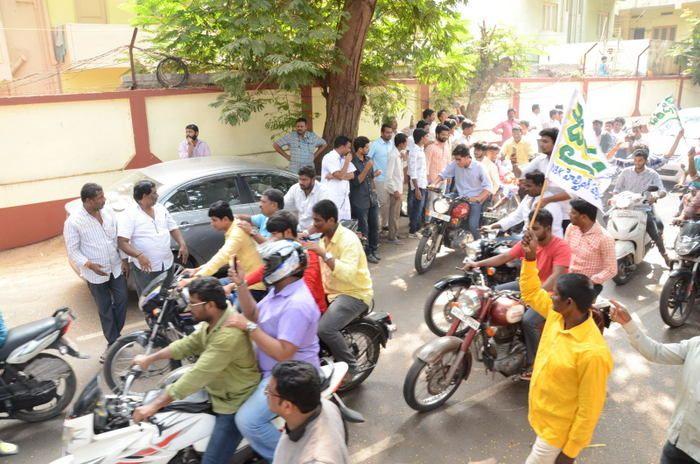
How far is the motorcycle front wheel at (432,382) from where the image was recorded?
4352 mm

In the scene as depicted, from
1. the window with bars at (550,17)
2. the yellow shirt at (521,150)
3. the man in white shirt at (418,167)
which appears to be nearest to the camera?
the man in white shirt at (418,167)

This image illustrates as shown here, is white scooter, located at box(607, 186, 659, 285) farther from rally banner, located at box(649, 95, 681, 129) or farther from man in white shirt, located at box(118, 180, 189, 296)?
man in white shirt, located at box(118, 180, 189, 296)

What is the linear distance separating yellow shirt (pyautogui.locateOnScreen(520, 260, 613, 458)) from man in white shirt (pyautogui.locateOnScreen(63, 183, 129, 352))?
3.90 m

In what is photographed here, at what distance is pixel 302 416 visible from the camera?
7.80ft

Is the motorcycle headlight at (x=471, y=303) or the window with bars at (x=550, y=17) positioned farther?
the window with bars at (x=550, y=17)

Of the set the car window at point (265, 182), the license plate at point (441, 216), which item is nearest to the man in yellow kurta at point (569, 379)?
the license plate at point (441, 216)

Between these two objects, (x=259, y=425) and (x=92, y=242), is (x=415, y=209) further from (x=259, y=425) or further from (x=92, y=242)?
(x=259, y=425)

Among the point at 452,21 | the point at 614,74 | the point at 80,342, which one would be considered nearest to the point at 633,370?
the point at 80,342

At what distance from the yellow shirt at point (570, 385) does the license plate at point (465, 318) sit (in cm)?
122

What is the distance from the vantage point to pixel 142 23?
1059 centimetres

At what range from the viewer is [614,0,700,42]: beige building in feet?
98.2

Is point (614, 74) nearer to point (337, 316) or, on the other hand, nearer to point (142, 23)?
point (142, 23)

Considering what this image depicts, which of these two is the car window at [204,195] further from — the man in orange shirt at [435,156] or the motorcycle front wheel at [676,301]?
the motorcycle front wheel at [676,301]

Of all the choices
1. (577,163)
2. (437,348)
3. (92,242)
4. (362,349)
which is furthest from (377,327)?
(92,242)
